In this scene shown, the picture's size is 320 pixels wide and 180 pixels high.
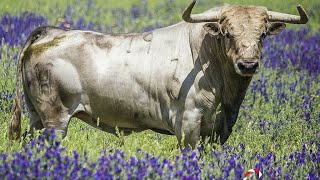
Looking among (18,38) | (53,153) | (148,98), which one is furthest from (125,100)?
(18,38)

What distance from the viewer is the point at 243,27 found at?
648 centimetres

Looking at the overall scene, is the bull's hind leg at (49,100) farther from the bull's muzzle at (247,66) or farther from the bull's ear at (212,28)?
the bull's muzzle at (247,66)

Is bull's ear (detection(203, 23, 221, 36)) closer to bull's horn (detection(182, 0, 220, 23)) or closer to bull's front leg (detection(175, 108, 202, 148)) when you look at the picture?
bull's horn (detection(182, 0, 220, 23))

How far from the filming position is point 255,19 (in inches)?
257

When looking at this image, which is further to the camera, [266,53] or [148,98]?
[266,53]

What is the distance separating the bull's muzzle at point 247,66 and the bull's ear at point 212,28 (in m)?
0.42

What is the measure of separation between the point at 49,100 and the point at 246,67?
176cm

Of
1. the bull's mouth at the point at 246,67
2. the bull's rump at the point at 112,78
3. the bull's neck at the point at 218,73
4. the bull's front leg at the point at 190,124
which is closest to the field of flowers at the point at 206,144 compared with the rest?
the bull's front leg at the point at 190,124

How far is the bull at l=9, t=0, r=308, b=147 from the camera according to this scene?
6711 mm

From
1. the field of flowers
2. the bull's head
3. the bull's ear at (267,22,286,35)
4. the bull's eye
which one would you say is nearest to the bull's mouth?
the bull's head

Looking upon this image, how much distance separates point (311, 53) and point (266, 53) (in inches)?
31.9

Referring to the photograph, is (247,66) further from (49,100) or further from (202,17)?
(49,100)

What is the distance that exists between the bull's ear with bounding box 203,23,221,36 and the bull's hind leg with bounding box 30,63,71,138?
54.8 inches

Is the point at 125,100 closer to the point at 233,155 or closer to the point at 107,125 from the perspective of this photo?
the point at 107,125
